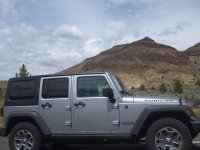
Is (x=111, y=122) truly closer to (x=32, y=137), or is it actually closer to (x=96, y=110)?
(x=96, y=110)

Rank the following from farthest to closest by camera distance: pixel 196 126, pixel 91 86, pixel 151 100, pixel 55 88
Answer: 1. pixel 55 88
2. pixel 91 86
3. pixel 151 100
4. pixel 196 126

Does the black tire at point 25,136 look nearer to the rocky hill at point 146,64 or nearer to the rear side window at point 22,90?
the rear side window at point 22,90

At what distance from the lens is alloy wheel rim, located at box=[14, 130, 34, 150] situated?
9.98m

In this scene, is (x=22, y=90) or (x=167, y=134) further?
(x=22, y=90)

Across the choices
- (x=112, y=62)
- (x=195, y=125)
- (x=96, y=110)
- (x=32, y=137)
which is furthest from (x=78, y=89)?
(x=112, y=62)

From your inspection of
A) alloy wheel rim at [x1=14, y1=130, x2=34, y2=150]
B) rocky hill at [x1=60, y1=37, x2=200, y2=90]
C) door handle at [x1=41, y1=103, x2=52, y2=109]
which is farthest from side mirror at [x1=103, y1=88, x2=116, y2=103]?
rocky hill at [x1=60, y1=37, x2=200, y2=90]

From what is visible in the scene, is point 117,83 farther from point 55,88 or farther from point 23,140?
point 23,140

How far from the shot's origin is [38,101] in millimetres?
9984

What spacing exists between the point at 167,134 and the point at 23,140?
3.26 m

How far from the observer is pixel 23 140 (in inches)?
396

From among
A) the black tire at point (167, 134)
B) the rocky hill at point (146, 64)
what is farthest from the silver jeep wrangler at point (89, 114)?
the rocky hill at point (146, 64)

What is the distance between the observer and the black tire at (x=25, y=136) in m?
9.90

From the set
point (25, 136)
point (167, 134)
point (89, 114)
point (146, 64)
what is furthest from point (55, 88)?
point (146, 64)

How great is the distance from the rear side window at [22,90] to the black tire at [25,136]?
2.01 ft
